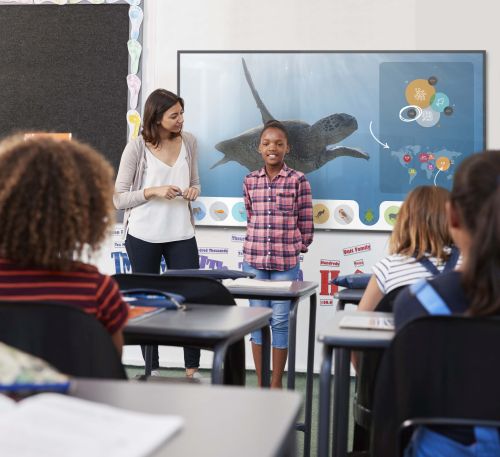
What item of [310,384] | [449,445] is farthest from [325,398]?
[310,384]

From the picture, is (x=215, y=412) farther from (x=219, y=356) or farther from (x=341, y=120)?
(x=341, y=120)

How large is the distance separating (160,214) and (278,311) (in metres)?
0.85

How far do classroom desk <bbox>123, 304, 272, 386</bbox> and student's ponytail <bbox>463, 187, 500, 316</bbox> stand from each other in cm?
55

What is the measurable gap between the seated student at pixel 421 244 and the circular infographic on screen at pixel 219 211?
2.73 m

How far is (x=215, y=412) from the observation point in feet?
2.88

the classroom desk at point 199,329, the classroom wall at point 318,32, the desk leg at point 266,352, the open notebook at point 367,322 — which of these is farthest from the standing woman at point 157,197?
the open notebook at point 367,322

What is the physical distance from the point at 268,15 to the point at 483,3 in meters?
1.32

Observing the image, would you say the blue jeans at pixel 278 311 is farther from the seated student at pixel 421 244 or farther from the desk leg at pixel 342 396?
the seated student at pixel 421 244

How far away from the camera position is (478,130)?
484 centimetres

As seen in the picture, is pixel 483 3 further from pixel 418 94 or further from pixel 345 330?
pixel 345 330

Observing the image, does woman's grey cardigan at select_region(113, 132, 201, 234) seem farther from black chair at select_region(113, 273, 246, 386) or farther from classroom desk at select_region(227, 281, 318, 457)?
black chair at select_region(113, 273, 246, 386)

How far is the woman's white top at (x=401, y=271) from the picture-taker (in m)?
2.38

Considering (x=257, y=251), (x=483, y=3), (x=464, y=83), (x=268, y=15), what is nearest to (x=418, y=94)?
(x=464, y=83)

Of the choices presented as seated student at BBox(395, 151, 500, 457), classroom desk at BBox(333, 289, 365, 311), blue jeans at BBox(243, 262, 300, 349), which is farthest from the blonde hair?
blue jeans at BBox(243, 262, 300, 349)
